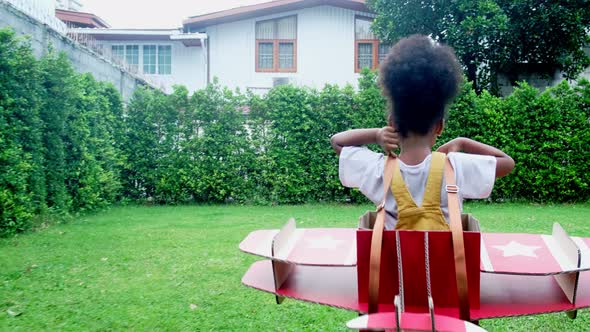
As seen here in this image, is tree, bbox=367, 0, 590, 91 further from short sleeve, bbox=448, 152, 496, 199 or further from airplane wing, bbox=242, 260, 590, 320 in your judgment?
airplane wing, bbox=242, 260, 590, 320

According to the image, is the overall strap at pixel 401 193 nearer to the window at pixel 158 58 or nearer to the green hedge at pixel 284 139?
the green hedge at pixel 284 139

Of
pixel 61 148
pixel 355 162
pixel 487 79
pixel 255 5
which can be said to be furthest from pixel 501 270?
pixel 255 5

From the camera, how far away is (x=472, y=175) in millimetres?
1883

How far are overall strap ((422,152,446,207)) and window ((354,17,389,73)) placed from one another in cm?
1700

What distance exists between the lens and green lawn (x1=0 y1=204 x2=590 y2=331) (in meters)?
3.91

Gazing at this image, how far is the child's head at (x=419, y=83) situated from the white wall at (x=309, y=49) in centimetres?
1648

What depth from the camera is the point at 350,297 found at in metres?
1.69

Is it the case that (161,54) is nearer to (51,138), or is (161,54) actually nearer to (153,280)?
(51,138)

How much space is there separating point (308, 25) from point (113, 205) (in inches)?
406

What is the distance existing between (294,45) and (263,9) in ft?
5.50

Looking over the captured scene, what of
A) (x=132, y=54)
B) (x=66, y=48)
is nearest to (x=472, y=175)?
(x=66, y=48)

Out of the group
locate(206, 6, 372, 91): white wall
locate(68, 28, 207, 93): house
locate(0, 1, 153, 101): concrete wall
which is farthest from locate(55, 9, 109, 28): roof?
locate(0, 1, 153, 101): concrete wall

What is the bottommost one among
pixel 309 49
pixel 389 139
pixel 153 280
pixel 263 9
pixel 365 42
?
pixel 153 280

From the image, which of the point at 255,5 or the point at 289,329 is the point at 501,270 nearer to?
the point at 289,329
